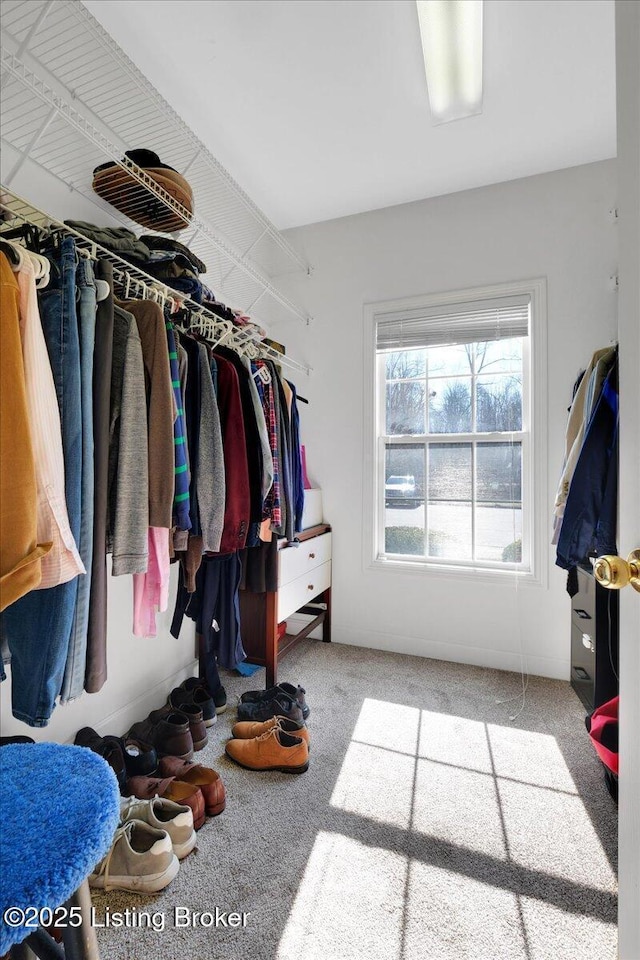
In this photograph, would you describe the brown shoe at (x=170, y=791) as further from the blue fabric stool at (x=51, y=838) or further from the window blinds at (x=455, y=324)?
the window blinds at (x=455, y=324)

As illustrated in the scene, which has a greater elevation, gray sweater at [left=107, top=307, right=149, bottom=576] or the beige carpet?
gray sweater at [left=107, top=307, right=149, bottom=576]

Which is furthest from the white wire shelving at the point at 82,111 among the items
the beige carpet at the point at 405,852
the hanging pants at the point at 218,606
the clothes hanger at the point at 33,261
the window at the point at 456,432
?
the beige carpet at the point at 405,852

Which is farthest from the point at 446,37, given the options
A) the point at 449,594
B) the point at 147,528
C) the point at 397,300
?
the point at 449,594

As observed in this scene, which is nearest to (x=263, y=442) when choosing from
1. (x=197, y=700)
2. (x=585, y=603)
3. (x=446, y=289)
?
(x=197, y=700)

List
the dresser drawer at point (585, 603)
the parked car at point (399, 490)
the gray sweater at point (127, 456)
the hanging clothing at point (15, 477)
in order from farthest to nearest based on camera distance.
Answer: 1. the parked car at point (399, 490)
2. the dresser drawer at point (585, 603)
3. the gray sweater at point (127, 456)
4. the hanging clothing at point (15, 477)

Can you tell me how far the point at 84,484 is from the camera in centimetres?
98

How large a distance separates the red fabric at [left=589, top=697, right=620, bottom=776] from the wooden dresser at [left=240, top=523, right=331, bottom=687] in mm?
1310

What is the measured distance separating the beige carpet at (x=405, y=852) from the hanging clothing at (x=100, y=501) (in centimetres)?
66

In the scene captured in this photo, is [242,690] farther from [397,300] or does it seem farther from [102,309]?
[397,300]

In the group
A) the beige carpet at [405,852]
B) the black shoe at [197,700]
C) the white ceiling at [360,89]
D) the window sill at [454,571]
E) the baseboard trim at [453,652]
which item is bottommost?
the beige carpet at [405,852]

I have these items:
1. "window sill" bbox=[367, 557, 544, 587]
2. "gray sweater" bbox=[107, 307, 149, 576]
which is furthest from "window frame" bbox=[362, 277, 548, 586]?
"gray sweater" bbox=[107, 307, 149, 576]

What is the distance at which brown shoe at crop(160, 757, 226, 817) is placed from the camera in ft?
4.67

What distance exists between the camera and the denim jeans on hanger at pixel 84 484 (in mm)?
954

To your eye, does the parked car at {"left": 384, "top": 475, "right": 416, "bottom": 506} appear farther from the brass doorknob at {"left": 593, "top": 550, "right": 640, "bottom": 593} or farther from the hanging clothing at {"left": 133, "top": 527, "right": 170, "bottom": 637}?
the brass doorknob at {"left": 593, "top": 550, "right": 640, "bottom": 593}
